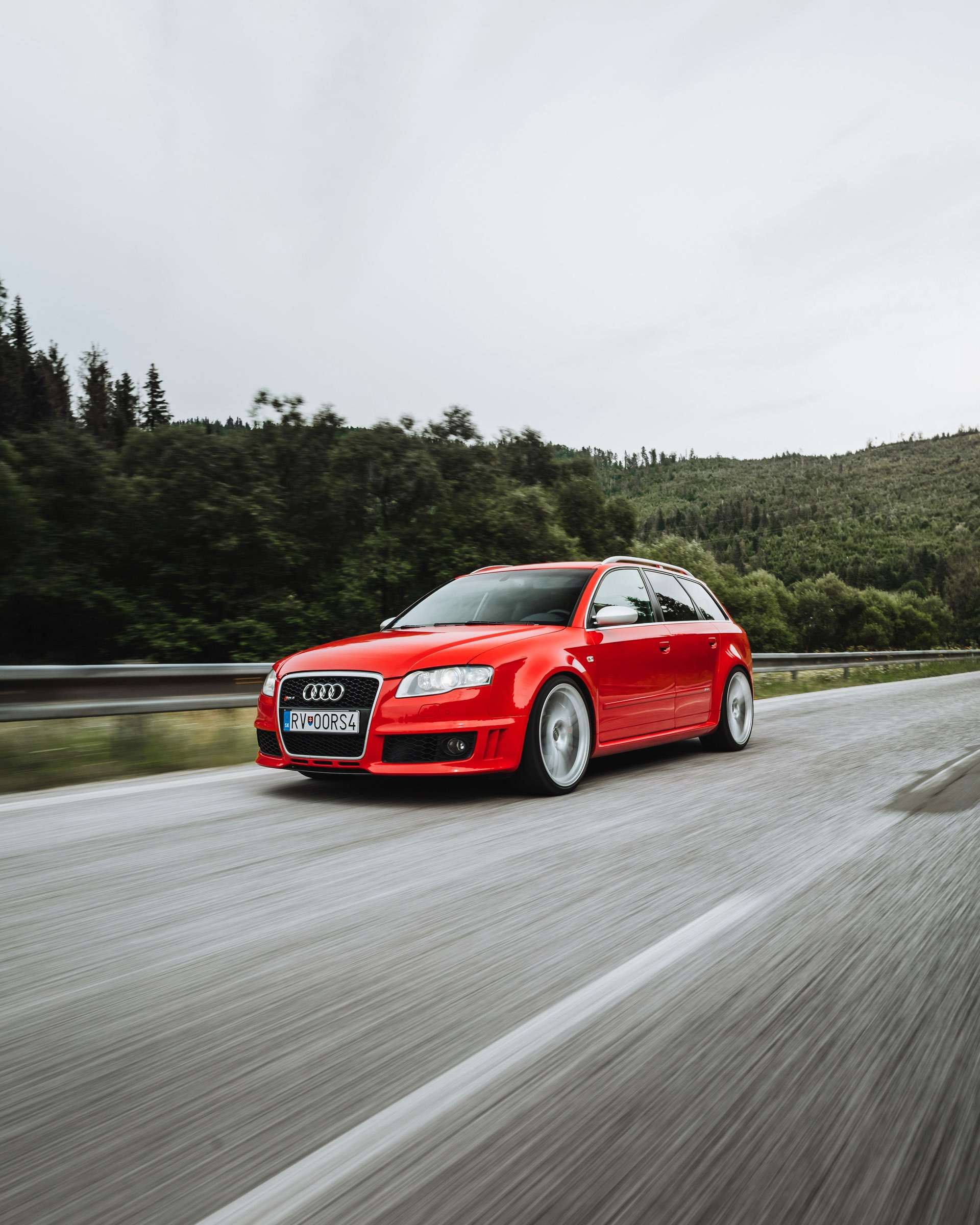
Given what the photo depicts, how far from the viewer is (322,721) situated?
6301 millimetres

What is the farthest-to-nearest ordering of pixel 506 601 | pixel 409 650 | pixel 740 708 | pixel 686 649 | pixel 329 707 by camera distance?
pixel 740 708
pixel 686 649
pixel 506 601
pixel 409 650
pixel 329 707

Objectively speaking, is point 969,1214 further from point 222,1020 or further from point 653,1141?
point 222,1020

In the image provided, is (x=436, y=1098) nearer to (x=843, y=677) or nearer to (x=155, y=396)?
(x=843, y=677)

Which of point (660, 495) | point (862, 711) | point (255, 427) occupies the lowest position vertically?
point (862, 711)

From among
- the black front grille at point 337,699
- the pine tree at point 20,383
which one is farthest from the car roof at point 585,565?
the pine tree at point 20,383

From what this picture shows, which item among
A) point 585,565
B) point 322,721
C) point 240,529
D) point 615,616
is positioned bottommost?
point 322,721

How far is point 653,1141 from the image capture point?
81.5 inches

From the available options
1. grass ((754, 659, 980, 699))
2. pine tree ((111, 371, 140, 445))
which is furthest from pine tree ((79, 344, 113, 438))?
grass ((754, 659, 980, 699))

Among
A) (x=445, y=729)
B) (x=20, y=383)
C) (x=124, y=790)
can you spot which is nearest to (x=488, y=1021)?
(x=445, y=729)

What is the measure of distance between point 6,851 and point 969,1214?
13.7 ft

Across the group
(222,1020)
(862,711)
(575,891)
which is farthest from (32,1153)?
(862,711)

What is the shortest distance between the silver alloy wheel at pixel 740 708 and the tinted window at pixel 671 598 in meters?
0.73

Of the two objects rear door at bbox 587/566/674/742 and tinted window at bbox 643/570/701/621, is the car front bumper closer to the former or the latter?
rear door at bbox 587/566/674/742

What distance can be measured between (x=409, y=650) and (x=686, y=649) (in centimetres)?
272
